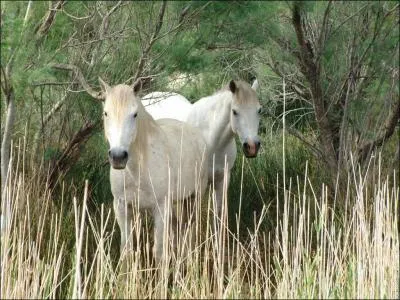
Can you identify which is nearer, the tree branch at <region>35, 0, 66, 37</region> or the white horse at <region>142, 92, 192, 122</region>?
the tree branch at <region>35, 0, 66, 37</region>

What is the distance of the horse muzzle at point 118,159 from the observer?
6047 millimetres

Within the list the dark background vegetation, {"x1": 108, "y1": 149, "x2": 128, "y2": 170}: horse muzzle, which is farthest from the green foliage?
{"x1": 108, "y1": 149, "x2": 128, "y2": 170}: horse muzzle

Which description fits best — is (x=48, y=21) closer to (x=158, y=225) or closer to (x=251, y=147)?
(x=158, y=225)

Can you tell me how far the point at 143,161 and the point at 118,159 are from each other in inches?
23.7

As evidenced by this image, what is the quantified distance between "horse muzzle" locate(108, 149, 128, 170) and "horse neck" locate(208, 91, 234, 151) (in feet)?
6.24

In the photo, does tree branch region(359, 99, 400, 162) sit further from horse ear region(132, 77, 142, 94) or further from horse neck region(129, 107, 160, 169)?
horse ear region(132, 77, 142, 94)

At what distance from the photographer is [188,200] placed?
7.30 m

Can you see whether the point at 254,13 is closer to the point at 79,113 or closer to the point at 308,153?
the point at 79,113

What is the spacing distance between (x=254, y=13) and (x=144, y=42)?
1.70 m

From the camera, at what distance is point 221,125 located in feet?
26.1

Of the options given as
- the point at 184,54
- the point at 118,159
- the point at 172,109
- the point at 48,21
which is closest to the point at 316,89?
the point at 184,54

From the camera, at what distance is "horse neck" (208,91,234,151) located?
25.8 feet

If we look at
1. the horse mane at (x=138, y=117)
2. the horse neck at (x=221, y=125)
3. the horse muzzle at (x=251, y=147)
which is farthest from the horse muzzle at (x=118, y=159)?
the horse neck at (x=221, y=125)

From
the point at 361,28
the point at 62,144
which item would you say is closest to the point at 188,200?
the point at 62,144
